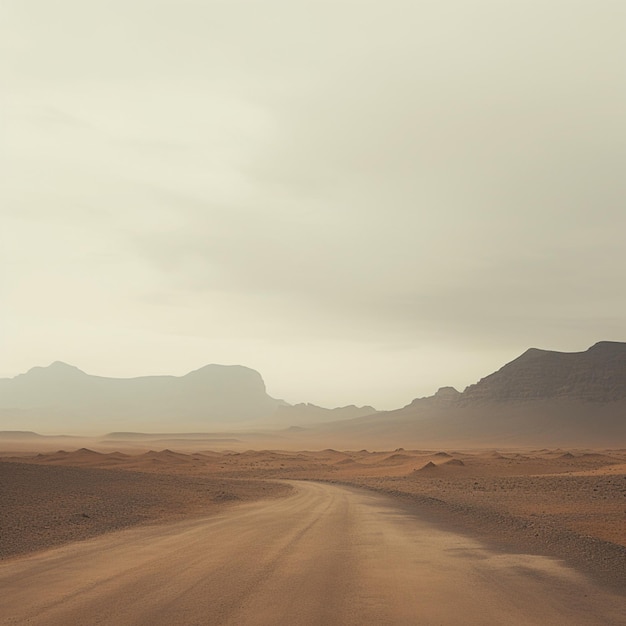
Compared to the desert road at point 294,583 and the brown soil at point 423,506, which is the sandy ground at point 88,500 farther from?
the desert road at point 294,583

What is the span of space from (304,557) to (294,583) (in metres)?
3.00

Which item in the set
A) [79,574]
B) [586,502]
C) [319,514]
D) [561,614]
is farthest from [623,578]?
[586,502]

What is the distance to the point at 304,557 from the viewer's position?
47.4 feet

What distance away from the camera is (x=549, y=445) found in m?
163

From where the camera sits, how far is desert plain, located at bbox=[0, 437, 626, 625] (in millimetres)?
9891

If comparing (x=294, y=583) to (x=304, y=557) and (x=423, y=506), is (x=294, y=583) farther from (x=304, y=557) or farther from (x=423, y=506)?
(x=423, y=506)

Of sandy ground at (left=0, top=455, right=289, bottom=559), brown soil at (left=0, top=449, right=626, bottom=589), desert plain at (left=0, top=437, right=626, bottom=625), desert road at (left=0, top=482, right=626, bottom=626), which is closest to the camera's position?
desert road at (left=0, top=482, right=626, bottom=626)

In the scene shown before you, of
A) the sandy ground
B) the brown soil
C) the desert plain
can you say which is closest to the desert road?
the desert plain

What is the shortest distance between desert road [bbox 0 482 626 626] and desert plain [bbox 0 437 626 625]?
5 cm

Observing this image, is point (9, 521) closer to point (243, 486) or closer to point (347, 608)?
point (347, 608)

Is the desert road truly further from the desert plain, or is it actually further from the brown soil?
the brown soil

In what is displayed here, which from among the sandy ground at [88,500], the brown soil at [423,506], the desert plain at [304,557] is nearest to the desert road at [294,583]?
the desert plain at [304,557]

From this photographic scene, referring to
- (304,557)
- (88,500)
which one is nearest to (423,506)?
(88,500)

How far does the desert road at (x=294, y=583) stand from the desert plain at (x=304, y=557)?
0.05 meters
